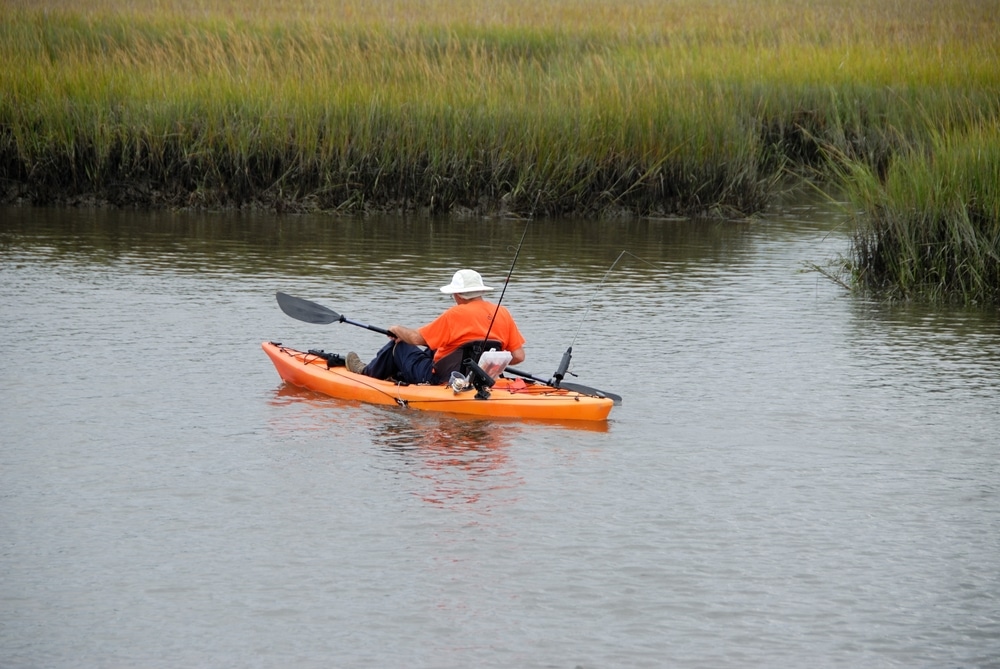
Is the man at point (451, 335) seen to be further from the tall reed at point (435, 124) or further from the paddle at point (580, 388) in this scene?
the tall reed at point (435, 124)

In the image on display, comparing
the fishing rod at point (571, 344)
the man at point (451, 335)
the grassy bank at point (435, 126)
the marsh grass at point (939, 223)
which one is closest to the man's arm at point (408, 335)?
the man at point (451, 335)

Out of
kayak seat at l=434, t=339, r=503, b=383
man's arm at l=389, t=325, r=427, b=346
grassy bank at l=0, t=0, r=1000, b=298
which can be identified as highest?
grassy bank at l=0, t=0, r=1000, b=298

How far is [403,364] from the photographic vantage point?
977 cm

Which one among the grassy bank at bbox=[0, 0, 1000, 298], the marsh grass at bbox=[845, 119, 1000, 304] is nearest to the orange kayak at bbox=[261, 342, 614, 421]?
the marsh grass at bbox=[845, 119, 1000, 304]

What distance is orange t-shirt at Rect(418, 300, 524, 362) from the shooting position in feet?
30.8

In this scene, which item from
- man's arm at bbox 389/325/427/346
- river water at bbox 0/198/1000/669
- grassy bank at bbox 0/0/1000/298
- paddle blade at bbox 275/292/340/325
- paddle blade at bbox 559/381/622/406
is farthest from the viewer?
grassy bank at bbox 0/0/1000/298

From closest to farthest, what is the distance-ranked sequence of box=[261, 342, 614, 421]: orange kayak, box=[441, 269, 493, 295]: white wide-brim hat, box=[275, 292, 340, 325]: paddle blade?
box=[261, 342, 614, 421]: orange kayak → box=[441, 269, 493, 295]: white wide-brim hat → box=[275, 292, 340, 325]: paddle blade

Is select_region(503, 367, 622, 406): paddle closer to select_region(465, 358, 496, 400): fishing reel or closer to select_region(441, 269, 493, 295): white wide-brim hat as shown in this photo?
select_region(465, 358, 496, 400): fishing reel

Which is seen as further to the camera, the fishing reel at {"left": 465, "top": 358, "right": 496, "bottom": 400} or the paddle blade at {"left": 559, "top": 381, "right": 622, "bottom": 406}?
the paddle blade at {"left": 559, "top": 381, "right": 622, "bottom": 406}

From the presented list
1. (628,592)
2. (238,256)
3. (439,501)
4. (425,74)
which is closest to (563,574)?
(628,592)

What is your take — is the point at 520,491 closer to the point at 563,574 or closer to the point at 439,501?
the point at 439,501

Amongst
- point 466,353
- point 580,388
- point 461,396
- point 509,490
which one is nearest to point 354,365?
point 466,353

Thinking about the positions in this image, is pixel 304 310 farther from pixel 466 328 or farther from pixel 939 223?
pixel 939 223

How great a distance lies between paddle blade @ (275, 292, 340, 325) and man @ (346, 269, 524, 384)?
850 millimetres
